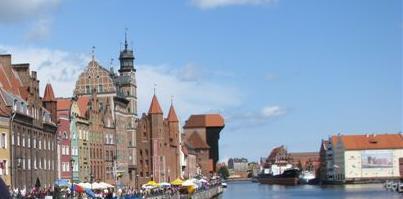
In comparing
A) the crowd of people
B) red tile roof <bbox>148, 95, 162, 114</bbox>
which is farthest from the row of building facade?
the crowd of people

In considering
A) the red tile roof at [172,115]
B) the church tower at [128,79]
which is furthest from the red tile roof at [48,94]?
the red tile roof at [172,115]

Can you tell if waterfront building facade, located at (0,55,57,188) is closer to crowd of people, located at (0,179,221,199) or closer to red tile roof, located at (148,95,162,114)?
crowd of people, located at (0,179,221,199)

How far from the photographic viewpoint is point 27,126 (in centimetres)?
6862

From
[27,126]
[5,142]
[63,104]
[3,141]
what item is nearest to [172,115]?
[63,104]

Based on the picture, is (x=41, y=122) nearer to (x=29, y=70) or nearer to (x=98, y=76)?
(x=29, y=70)

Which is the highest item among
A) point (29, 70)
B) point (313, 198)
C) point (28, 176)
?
point (29, 70)

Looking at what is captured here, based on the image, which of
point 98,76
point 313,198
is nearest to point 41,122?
point 98,76

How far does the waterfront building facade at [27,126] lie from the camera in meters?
63.8

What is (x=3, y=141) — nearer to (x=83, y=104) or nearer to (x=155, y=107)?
(x=83, y=104)

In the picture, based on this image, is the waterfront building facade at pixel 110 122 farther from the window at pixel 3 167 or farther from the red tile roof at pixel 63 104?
the window at pixel 3 167

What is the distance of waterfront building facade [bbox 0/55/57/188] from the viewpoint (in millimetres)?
63812

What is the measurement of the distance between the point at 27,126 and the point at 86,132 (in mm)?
28264

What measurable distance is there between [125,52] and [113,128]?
1575 inches

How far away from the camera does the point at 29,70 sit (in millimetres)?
75562
